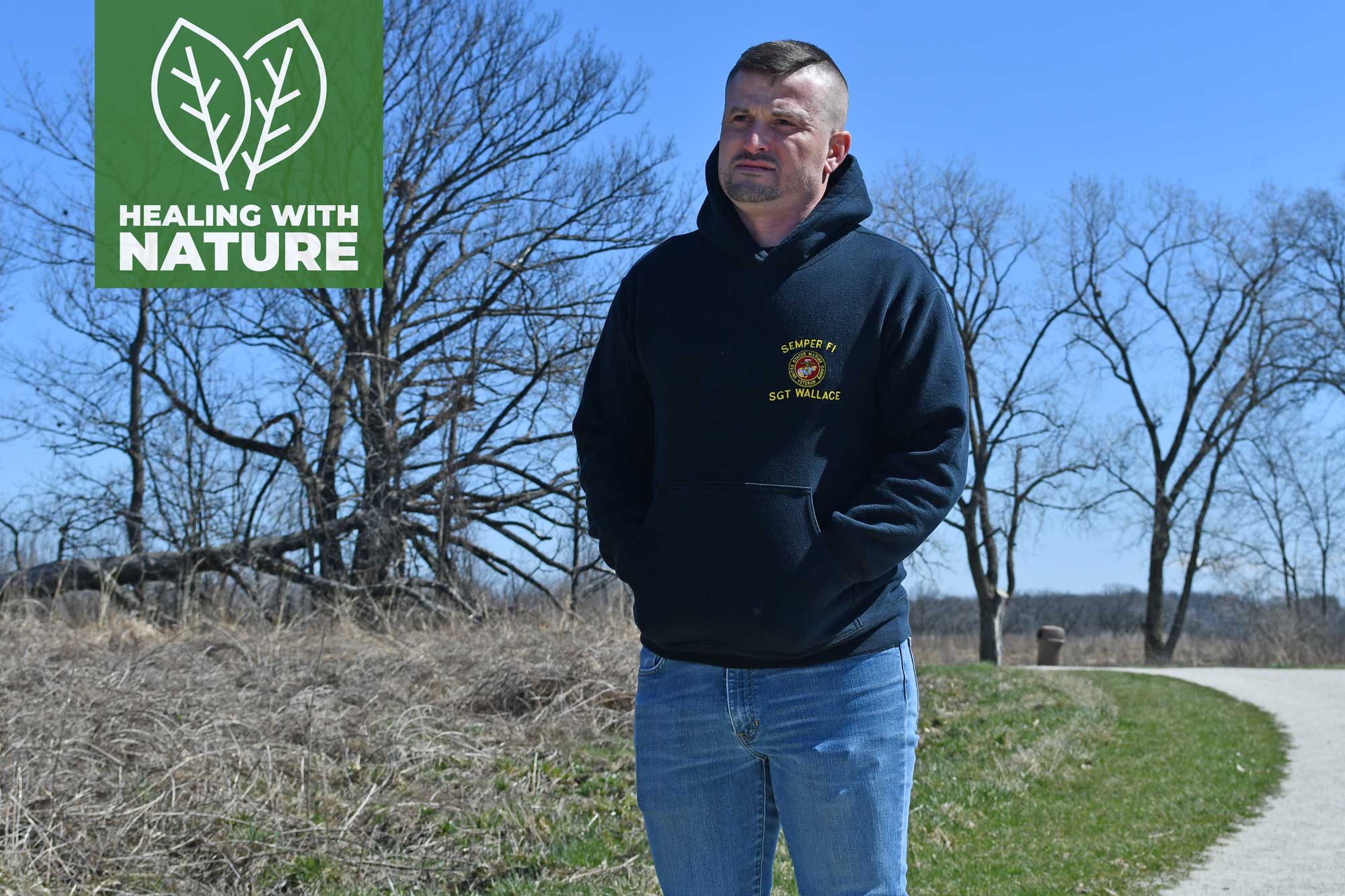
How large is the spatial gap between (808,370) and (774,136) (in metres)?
0.47

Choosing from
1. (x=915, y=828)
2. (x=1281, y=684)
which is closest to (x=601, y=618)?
(x=915, y=828)

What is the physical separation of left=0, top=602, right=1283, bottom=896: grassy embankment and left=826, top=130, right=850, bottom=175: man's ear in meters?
3.52

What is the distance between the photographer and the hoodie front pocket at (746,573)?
2336 millimetres

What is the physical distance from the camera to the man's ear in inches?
102

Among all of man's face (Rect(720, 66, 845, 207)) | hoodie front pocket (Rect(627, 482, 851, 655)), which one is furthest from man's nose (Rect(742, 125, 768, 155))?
hoodie front pocket (Rect(627, 482, 851, 655))

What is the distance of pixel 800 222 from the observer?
2.55m

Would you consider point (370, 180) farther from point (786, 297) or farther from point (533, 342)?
point (786, 297)

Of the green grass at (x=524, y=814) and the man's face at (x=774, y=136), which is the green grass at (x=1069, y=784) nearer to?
the green grass at (x=524, y=814)

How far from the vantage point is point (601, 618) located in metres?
12.6

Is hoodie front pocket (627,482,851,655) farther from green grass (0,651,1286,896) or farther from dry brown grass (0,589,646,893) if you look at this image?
dry brown grass (0,589,646,893)

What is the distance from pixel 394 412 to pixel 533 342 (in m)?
2.72

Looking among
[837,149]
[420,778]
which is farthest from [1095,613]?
[837,149]

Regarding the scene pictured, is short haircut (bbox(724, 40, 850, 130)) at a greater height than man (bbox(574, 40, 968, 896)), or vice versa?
short haircut (bbox(724, 40, 850, 130))

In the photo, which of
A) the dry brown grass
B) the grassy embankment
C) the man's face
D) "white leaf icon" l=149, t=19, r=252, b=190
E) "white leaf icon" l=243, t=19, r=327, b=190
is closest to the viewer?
the man's face
